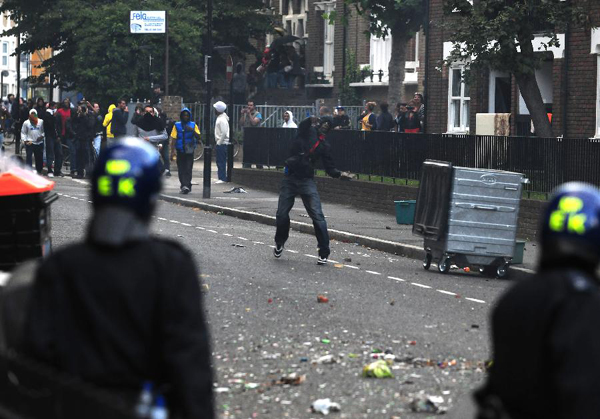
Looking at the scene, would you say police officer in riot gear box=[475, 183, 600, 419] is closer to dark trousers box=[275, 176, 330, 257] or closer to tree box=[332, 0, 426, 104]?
dark trousers box=[275, 176, 330, 257]

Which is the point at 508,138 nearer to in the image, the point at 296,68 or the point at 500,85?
the point at 500,85

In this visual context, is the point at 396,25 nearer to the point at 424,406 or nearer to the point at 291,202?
the point at 291,202

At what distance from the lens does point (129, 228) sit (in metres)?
3.95

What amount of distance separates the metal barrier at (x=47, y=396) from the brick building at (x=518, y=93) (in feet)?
69.1

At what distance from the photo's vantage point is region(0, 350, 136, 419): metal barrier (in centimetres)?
355

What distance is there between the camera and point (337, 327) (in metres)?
11.4

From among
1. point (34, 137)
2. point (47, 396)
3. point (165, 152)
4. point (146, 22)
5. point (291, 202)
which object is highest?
point (146, 22)

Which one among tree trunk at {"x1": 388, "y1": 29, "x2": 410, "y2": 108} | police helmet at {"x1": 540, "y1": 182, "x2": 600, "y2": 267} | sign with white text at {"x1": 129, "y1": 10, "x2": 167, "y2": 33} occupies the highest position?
Answer: sign with white text at {"x1": 129, "y1": 10, "x2": 167, "y2": 33}

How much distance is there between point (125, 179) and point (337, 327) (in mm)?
7566

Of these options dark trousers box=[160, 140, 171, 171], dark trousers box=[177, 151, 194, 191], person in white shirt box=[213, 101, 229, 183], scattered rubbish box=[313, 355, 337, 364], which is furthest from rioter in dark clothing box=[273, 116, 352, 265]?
dark trousers box=[160, 140, 171, 171]

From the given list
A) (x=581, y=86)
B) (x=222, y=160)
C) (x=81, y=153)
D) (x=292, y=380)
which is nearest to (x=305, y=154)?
(x=292, y=380)

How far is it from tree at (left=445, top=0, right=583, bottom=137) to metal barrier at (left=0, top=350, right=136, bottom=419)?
785 inches

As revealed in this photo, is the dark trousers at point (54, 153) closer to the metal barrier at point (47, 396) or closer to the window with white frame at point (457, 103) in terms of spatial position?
the window with white frame at point (457, 103)

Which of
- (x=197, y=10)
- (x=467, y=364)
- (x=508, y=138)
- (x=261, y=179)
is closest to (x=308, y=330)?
(x=467, y=364)
